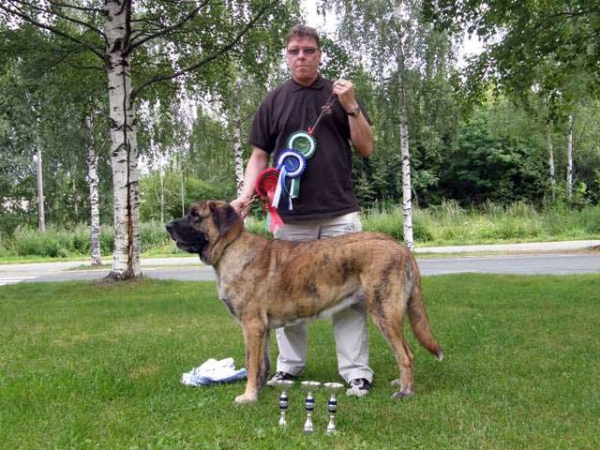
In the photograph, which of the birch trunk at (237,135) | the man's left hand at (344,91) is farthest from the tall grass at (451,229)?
the man's left hand at (344,91)

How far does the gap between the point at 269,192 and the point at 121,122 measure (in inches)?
281

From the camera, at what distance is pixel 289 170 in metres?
4.62

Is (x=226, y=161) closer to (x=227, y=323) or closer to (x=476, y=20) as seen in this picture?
(x=476, y=20)

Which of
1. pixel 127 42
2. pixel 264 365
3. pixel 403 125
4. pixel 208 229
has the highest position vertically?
pixel 127 42

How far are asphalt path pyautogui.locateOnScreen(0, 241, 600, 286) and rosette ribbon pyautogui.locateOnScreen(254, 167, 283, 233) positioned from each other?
961 centimetres

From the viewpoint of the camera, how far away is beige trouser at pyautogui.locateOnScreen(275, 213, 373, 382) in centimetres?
464

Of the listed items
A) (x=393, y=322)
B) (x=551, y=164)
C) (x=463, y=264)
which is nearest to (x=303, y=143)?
(x=393, y=322)

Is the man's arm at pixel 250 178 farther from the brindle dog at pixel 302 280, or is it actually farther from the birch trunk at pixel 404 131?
the birch trunk at pixel 404 131

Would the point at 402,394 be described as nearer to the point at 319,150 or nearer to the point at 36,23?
the point at 319,150

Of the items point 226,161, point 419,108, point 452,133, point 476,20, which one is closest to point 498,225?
point 452,133

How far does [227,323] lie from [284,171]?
3462 millimetres

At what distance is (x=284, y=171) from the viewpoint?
461 cm

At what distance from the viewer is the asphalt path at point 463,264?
48.1 feet

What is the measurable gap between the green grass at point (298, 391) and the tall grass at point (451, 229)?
15778 millimetres
